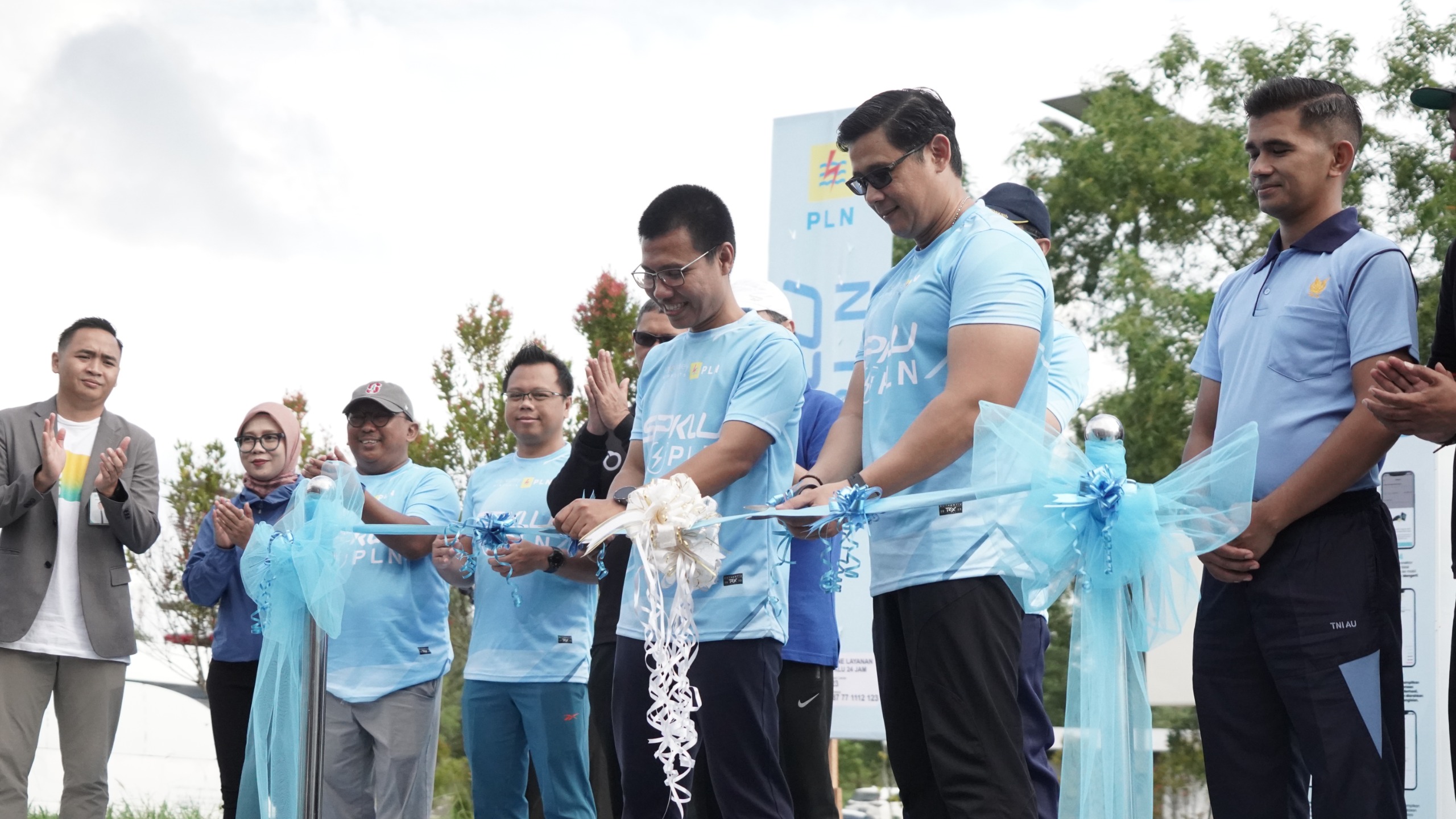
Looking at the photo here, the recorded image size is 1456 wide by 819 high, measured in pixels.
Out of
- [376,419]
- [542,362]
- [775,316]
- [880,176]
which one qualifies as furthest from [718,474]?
[376,419]

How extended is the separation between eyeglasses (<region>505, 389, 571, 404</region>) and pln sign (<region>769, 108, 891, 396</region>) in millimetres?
2016

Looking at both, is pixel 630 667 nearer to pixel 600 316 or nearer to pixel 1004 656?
pixel 1004 656

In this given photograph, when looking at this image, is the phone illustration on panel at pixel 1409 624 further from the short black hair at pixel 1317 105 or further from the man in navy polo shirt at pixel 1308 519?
the short black hair at pixel 1317 105

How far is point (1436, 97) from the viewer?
2.95 metres

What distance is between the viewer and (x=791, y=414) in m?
3.45

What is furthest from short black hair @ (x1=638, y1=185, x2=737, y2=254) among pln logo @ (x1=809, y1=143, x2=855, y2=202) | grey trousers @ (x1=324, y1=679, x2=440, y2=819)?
pln logo @ (x1=809, y1=143, x2=855, y2=202)

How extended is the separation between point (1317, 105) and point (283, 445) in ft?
13.4

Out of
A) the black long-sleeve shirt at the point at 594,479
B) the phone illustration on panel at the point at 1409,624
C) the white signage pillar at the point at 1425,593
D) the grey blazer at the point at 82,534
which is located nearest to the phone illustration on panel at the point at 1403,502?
the white signage pillar at the point at 1425,593

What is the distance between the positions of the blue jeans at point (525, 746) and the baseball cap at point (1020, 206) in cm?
218

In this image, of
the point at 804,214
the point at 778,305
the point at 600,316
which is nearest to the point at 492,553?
the point at 778,305

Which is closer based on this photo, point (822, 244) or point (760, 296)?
point (760, 296)

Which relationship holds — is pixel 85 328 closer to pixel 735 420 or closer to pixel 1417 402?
pixel 735 420

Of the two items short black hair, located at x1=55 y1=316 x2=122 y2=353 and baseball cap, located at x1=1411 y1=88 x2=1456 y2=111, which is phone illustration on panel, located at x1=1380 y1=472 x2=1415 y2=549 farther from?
short black hair, located at x1=55 y1=316 x2=122 y2=353

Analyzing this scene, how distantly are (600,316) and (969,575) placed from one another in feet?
23.1
